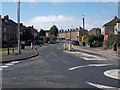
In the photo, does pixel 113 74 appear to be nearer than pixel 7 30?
Yes

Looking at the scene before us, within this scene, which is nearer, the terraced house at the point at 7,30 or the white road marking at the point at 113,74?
the white road marking at the point at 113,74

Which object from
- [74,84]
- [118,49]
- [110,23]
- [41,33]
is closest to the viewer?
[74,84]

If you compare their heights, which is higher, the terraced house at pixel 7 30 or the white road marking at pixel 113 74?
the terraced house at pixel 7 30

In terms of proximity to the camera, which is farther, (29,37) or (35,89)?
(29,37)

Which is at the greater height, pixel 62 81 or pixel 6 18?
pixel 6 18

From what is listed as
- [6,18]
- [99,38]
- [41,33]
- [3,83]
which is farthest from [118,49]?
[41,33]

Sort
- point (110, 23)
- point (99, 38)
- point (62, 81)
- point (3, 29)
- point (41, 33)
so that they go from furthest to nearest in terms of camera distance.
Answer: point (41, 33)
point (110, 23)
point (3, 29)
point (99, 38)
point (62, 81)

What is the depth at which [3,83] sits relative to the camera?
306 inches

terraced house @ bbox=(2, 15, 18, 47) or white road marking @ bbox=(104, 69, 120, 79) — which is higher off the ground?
terraced house @ bbox=(2, 15, 18, 47)

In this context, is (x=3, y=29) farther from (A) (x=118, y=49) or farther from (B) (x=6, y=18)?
(A) (x=118, y=49)

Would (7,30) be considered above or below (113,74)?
above

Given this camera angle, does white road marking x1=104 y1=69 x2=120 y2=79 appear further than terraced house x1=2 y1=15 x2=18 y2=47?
No

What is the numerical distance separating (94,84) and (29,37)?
5868 cm

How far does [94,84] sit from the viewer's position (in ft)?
24.8
